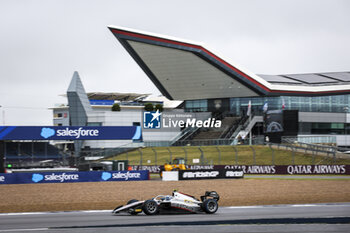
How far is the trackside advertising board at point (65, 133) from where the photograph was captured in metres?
35.1

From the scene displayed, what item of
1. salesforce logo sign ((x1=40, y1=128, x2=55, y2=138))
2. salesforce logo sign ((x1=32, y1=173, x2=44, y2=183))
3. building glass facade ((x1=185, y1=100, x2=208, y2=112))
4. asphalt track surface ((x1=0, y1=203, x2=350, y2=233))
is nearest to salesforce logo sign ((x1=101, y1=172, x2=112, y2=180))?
salesforce logo sign ((x1=32, y1=173, x2=44, y2=183))

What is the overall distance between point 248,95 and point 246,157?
956 inches

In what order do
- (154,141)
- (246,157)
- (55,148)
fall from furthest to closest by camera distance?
(154,141)
(246,157)
(55,148)

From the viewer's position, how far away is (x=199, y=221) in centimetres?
1561

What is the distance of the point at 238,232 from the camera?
13.2 metres

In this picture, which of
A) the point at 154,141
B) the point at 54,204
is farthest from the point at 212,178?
the point at 154,141

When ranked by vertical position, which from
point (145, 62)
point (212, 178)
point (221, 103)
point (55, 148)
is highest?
point (145, 62)

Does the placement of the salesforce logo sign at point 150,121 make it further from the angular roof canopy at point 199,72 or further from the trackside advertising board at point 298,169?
the trackside advertising board at point 298,169

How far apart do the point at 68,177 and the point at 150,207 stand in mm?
19451

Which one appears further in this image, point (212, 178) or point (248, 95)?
point (248, 95)

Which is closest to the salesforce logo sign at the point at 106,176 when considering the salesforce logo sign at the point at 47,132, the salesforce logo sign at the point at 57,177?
the salesforce logo sign at the point at 57,177

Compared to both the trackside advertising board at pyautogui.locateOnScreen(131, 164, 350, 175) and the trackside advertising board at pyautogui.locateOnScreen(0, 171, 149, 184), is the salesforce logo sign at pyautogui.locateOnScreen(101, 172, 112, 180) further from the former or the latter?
the trackside advertising board at pyautogui.locateOnScreen(131, 164, 350, 175)

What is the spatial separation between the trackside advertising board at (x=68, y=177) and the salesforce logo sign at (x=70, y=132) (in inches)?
112

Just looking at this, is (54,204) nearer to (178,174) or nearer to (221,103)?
(178,174)
